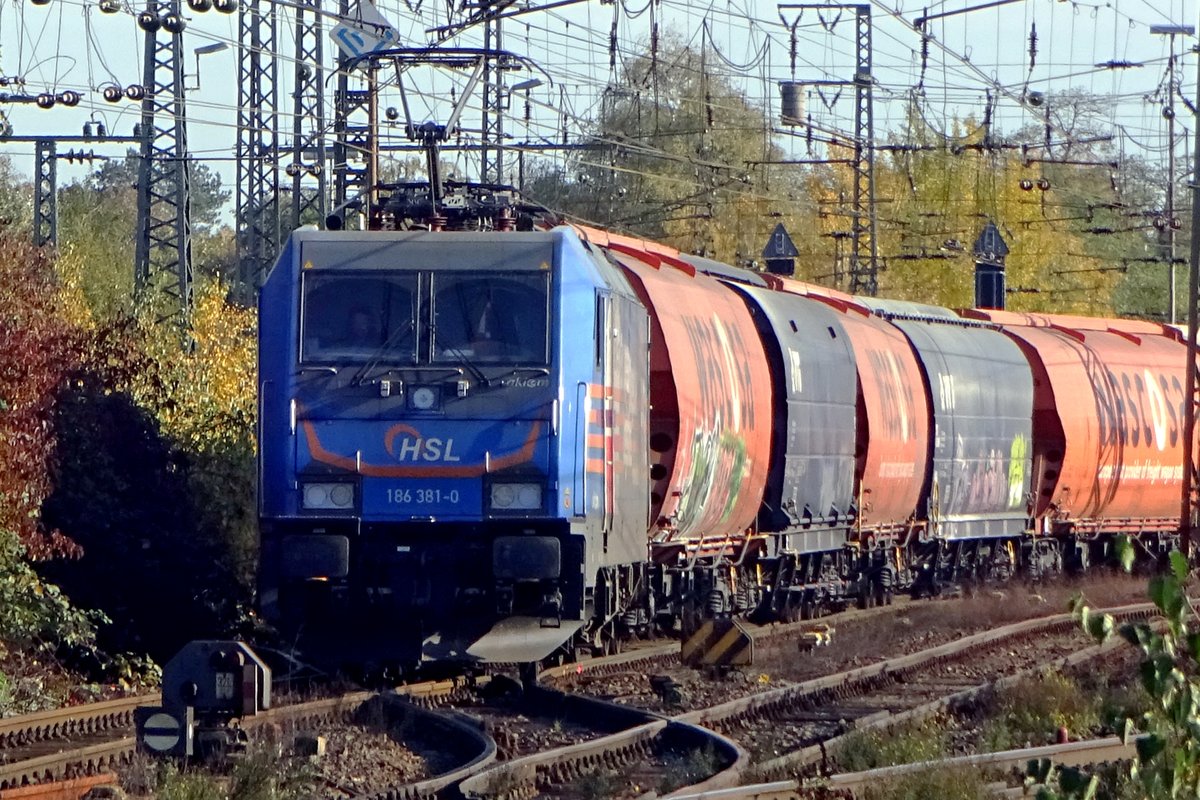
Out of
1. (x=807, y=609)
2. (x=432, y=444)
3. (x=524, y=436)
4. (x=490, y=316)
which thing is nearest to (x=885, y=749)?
(x=524, y=436)

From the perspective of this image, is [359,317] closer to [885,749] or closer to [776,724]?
[776,724]

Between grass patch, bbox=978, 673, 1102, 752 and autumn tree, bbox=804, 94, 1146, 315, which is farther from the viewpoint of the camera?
autumn tree, bbox=804, 94, 1146, 315

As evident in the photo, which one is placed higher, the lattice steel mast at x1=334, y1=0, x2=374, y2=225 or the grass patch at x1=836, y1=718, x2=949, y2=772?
the lattice steel mast at x1=334, y1=0, x2=374, y2=225

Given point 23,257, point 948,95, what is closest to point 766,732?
point 23,257

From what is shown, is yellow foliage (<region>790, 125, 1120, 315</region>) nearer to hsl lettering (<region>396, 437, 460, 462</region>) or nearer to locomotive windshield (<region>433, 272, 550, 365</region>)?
locomotive windshield (<region>433, 272, 550, 365</region>)

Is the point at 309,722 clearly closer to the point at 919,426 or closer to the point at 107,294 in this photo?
the point at 919,426

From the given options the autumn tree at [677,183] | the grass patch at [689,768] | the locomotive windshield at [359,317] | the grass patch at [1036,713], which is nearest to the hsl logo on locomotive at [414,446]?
the locomotive windshield at [359,317]

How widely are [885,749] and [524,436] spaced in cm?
331

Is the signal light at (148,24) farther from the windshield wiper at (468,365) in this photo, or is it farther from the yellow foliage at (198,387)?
the windshield wiper at (468,365)

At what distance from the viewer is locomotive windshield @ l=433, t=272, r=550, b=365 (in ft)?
40.7

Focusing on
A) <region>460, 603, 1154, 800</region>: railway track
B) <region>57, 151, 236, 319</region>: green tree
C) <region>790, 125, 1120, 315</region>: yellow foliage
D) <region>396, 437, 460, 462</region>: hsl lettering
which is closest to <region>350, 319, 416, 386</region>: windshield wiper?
<region>396, 437, 460, 462</region>: hsl lettering

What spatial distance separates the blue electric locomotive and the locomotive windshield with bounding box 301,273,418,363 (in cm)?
1

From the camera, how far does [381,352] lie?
12414 millimetres

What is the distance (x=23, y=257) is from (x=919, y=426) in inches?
441
